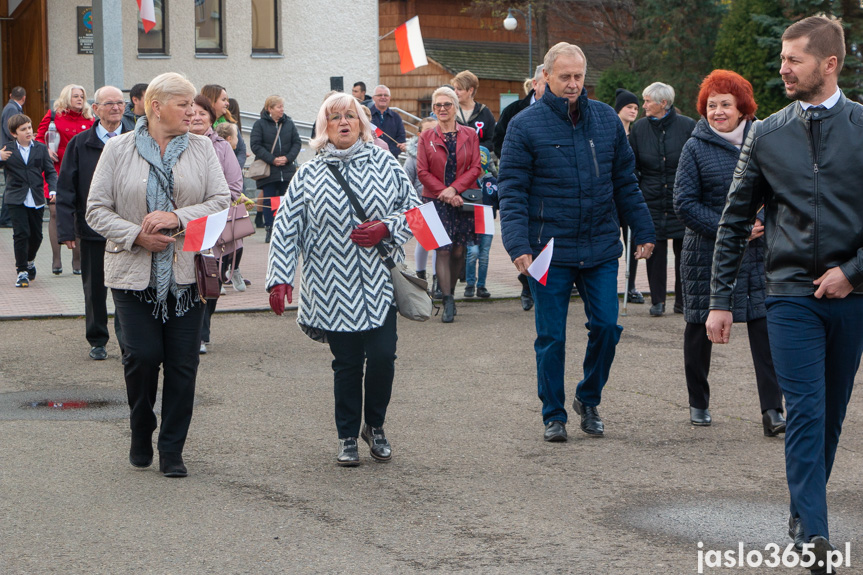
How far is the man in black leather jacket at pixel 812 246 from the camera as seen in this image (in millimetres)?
4273

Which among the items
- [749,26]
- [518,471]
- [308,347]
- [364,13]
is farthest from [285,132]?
[749,26]

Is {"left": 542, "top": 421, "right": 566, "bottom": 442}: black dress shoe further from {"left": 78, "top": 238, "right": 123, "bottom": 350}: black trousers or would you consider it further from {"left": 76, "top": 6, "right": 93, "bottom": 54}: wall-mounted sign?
{"left": 76, "top": 6, "right": 93, "bottom": 54}: wall-mounted sign

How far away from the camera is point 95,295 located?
28.8ft

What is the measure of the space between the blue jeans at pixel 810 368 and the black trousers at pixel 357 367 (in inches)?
83.3

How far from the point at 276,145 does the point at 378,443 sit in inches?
426

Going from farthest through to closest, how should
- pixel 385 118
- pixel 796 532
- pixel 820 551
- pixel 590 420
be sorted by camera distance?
pixel 385 118 < pixel 590 420 < pixel 796 532 < pixel 820 551

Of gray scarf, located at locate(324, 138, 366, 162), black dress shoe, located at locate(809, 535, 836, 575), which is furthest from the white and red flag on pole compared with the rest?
black dress shoe, located at locate(809, 535, 836, 575)

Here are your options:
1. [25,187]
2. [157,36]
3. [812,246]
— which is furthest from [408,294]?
[157,36]

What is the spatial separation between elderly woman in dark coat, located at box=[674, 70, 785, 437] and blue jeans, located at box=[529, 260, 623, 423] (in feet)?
2.10

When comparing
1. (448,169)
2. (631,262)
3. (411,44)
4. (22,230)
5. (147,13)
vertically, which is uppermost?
(147,13)

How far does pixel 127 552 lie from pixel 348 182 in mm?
2139

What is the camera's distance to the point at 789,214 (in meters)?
4.38

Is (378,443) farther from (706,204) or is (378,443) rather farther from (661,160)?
(661,160)

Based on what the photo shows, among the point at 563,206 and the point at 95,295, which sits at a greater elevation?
the point at 563,206
